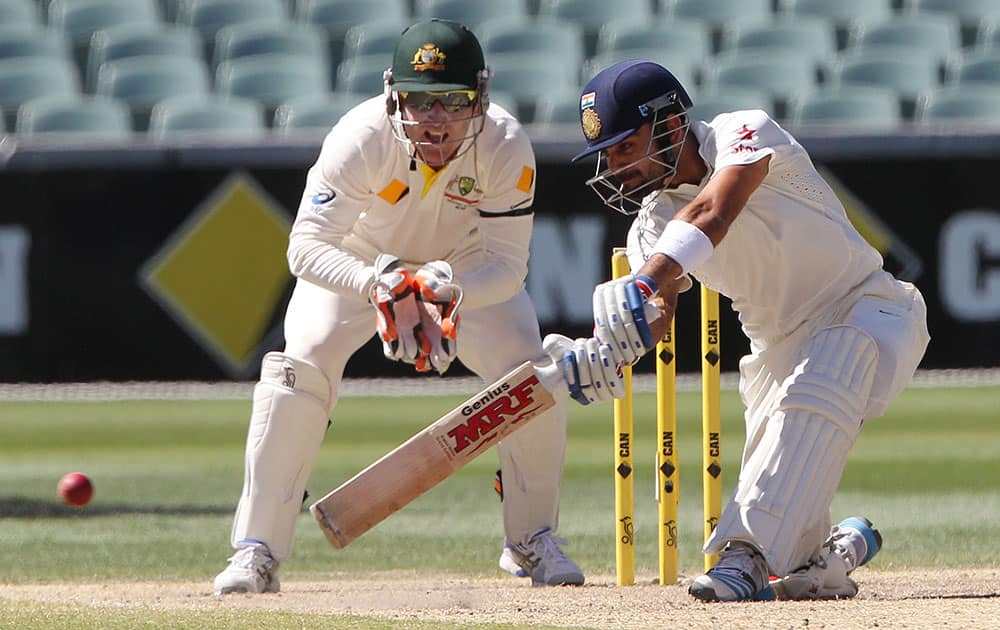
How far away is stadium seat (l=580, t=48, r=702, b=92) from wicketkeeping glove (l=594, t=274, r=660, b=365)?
Answer: 25.8 ft

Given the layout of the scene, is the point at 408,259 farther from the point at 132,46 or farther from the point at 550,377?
the point at 132,46

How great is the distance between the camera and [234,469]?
8508mm

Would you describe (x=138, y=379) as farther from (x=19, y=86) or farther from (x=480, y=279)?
(x=480, y=279)

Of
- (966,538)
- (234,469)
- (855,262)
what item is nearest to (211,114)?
(234,469)

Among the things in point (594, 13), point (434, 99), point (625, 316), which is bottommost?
point (594, 13)

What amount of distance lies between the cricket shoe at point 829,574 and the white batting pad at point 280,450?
1375 mm

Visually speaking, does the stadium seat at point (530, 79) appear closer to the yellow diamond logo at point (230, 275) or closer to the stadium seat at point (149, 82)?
the stadium seat at point (149, 82)

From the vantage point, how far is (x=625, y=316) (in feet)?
13.0

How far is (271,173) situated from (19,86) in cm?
290

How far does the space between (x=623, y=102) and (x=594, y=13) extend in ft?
28.8

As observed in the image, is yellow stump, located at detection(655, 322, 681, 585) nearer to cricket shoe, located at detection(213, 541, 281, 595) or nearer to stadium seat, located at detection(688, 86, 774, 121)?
cricket shoe, located at detection(213, 541, 281, 595)

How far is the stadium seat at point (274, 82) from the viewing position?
12.0 metres

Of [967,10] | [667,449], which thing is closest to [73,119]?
[967,10]

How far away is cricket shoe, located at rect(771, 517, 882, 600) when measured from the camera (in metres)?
4.43
